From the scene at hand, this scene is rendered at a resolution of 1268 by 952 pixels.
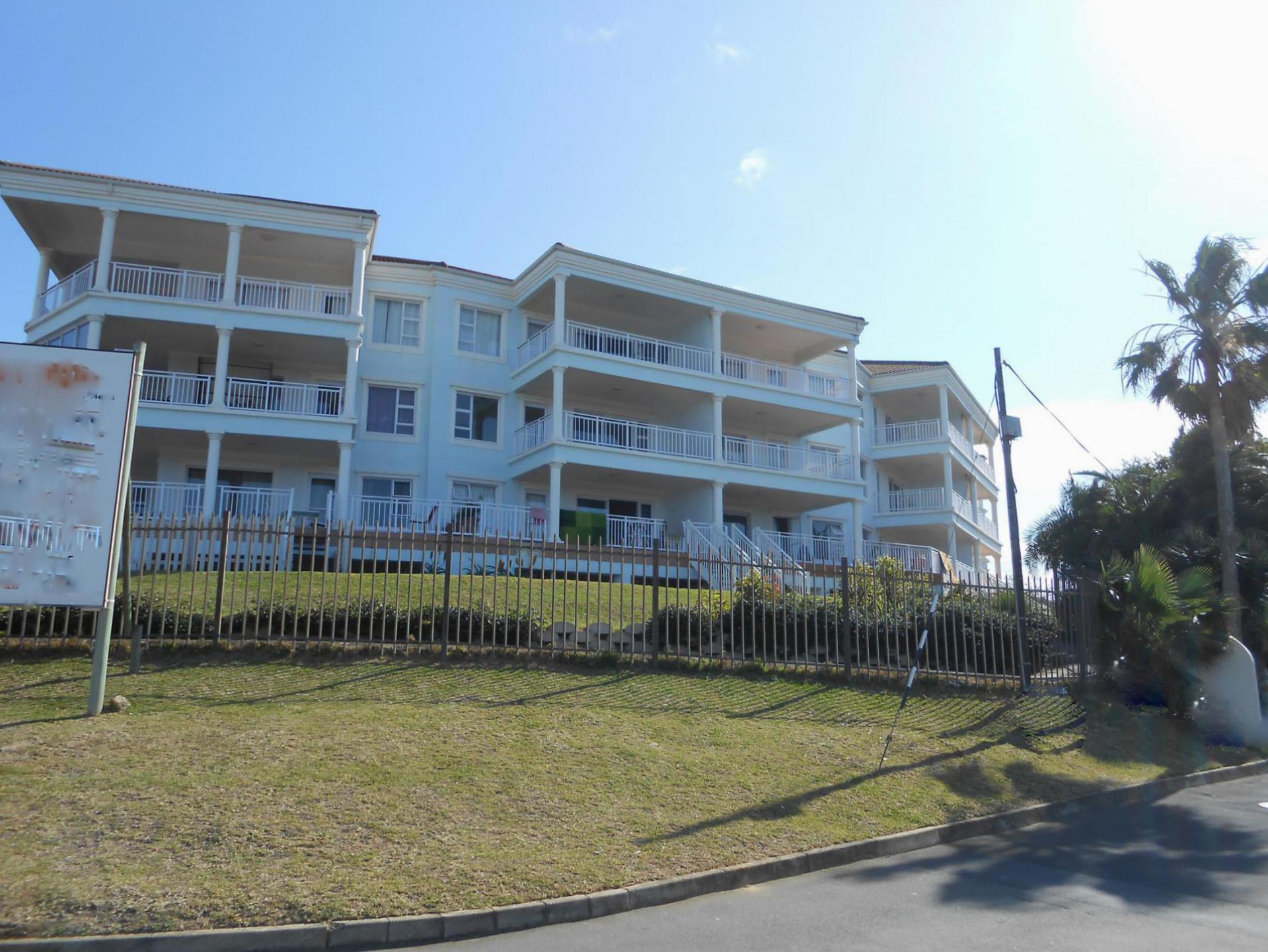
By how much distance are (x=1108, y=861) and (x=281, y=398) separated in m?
22.7

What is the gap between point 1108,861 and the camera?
27.5 feet

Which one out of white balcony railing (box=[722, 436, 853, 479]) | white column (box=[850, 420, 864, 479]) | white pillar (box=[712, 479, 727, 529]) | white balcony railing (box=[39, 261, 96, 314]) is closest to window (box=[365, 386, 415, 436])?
white balcony railing (box=[39, 261, 96, 314])

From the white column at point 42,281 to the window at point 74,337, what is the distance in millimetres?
1087

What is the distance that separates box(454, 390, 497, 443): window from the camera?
93.6 feet

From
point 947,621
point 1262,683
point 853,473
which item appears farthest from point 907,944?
point 853,473

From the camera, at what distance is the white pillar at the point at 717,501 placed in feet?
92.2

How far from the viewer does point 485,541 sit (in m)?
13.6

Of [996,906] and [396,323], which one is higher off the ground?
[396,323]

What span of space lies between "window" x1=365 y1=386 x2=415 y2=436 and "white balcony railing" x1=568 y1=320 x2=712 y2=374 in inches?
198

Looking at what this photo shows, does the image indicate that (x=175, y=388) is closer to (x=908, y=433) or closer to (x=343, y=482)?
(x=343, y=482)

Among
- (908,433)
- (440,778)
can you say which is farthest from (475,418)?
(440,778)

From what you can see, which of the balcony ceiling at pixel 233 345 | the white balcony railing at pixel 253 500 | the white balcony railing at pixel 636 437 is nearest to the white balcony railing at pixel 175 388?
the balcony ceiling at pixel 233 345

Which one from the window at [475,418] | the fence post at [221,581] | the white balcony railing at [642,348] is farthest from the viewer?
the window at [475,418]

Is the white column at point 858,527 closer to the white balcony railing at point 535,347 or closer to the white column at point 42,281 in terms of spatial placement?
the white balcony railing at point 535,347
